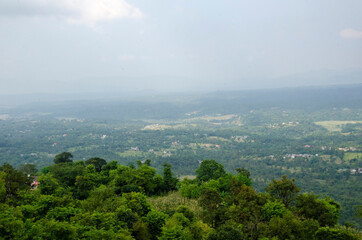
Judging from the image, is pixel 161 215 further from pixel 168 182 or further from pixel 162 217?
pixel 168 182

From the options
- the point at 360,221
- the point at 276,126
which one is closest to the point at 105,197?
the point at 360,221

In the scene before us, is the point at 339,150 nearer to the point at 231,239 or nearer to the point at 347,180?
the point at 347,180

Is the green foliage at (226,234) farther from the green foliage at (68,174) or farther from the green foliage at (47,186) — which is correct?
the green foliage at (68,174)

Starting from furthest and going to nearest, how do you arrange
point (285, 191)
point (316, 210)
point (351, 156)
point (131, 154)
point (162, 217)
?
point (131, 154), point (351, 156), point (285, 191), point (316, 210), point (162, 217)

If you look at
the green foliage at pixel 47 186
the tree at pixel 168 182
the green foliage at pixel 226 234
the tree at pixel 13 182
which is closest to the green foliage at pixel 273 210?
the green foliage at pixel 226 234

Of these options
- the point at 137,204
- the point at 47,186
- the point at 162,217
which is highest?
the point at 47,186

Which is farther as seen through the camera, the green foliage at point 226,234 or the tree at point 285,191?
the tree at point 285,191

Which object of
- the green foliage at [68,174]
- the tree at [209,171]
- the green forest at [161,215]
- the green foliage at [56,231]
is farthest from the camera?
the tree at [209,171]

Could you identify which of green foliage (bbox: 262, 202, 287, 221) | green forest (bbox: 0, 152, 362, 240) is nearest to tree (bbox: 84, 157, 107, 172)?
green forest (bbox: 0, 152, 362, 240)

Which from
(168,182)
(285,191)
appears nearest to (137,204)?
(285,191)
